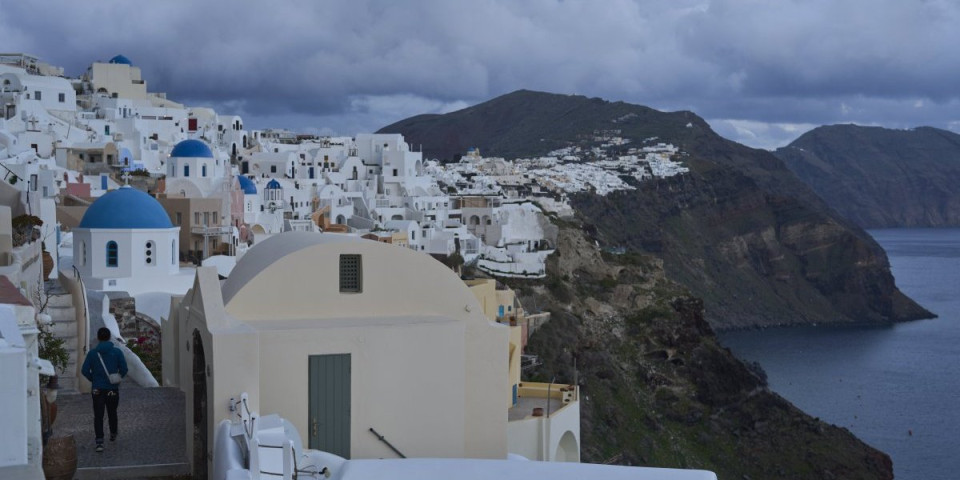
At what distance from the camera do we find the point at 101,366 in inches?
344

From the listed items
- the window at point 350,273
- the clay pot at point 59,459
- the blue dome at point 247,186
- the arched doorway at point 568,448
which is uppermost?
the blue dome at point 247,186

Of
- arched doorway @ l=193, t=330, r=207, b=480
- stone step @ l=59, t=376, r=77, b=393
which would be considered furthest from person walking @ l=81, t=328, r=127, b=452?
stone step @ l=59, t=376, r=77, b=393

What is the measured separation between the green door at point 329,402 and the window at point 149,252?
613 inches

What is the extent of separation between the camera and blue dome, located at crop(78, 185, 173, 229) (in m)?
22.6

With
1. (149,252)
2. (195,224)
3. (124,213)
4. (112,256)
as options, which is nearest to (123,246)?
(112,256)

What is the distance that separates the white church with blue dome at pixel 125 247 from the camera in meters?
22.5

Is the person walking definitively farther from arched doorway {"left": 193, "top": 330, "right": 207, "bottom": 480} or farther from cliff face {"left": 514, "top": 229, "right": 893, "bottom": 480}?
cliff face {"left": 514, "top": 229, "right": 893, "bottom": 480}

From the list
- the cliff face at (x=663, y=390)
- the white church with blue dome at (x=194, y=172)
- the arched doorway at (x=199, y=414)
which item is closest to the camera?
the arched doorway at (x=199, y=414)

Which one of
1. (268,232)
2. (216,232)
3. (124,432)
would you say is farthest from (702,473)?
(268,232)

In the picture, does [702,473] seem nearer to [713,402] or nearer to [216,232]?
[216,232]

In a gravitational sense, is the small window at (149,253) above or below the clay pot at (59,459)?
above

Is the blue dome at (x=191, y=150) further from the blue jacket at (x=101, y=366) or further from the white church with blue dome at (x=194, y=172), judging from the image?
the blue jacket at (x=101, y=366)

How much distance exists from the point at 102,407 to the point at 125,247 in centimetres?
1464

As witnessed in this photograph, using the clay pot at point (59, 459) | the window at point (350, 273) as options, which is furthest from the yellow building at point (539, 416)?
the clay pot at point (59, 459)
